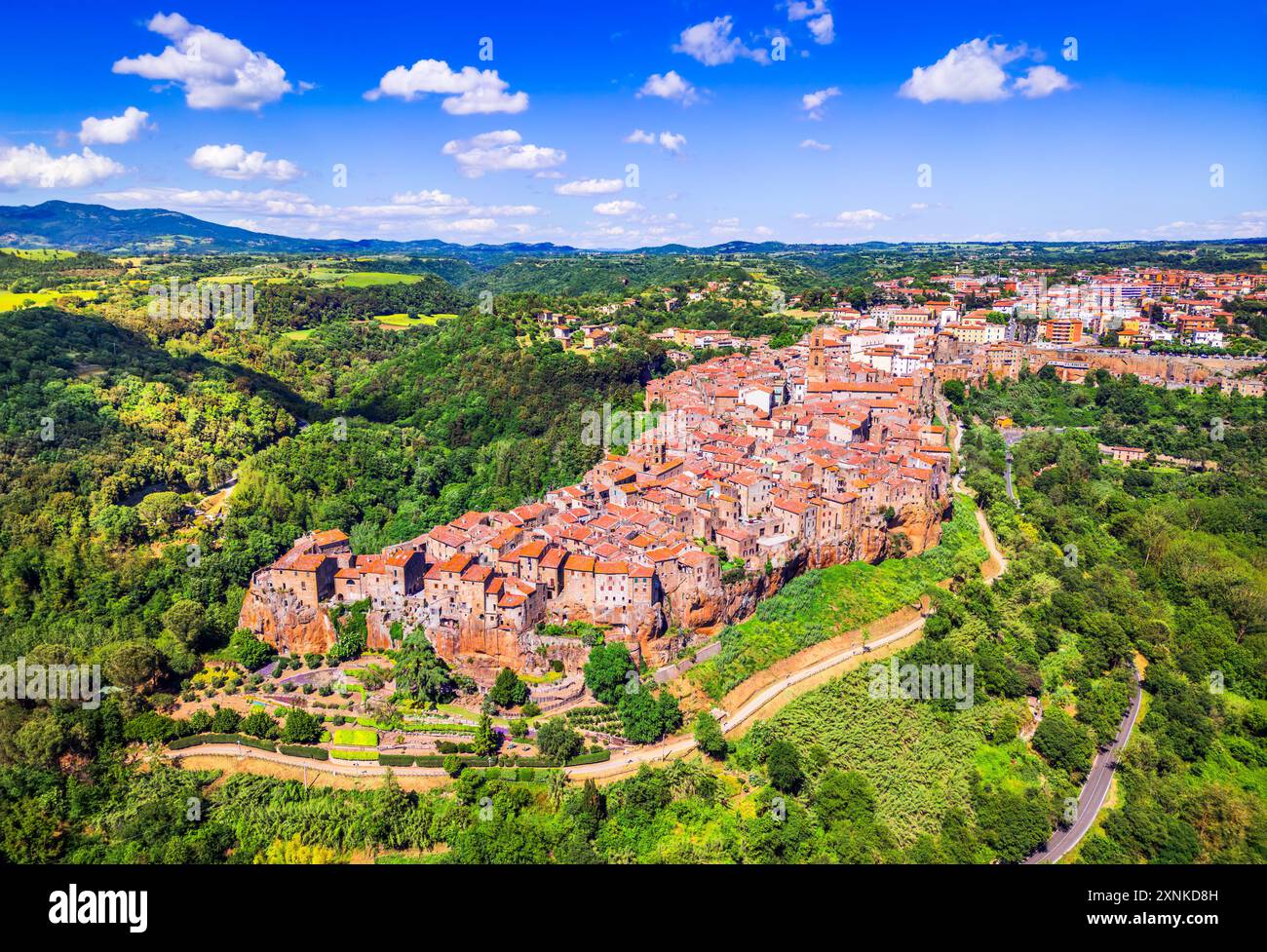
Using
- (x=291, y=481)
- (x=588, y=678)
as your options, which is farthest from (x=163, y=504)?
(x=588, y=678)

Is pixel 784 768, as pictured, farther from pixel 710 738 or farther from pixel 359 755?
pixel 359 755

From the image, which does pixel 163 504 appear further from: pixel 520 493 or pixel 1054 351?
pixel 1054 351

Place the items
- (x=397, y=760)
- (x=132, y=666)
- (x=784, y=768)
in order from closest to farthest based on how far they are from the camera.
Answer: (x=784, y=768), (x=397, y=760), (x=132, y=666)

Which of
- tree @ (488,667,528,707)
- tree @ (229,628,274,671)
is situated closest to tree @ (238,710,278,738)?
tree @ (229,628,274,671)

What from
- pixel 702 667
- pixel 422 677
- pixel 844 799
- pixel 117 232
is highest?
pixel 117 232

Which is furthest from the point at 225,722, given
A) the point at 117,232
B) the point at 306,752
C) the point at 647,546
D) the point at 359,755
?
the point at 117,232

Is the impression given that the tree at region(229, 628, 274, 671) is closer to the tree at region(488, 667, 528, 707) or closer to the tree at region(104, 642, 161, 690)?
the tree at region(104, 642, 161, 690)
